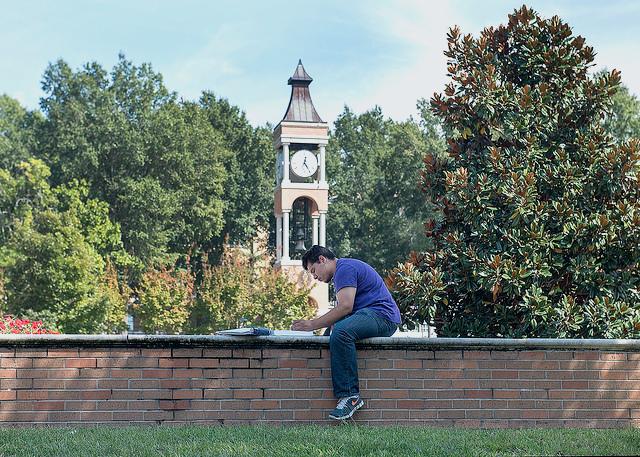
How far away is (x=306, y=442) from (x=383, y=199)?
163 feet

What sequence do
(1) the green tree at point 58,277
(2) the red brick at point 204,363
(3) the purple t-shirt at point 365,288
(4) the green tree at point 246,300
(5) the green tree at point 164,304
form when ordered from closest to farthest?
(2) the red brick at point 204,363 < (3) the purple t-shirt at point 365,288 < (1) the green tree at point 58,277 < (5) the green tree at point 164,304 < (4) the green tree at point 246,300

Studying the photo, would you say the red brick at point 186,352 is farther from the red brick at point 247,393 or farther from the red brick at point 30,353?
the red brick at point 30,353

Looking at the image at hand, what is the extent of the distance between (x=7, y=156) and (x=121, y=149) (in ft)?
27.3

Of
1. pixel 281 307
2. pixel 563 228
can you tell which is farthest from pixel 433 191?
pixel 281 307

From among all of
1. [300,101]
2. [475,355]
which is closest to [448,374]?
[475,355]

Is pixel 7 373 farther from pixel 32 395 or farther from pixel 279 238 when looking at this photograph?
pixel 279 238

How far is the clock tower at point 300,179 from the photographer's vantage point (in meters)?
47.1

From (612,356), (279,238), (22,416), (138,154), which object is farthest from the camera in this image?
(279,238)

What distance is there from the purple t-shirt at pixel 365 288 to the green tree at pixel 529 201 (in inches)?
92.3

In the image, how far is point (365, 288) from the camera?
27.6 ft

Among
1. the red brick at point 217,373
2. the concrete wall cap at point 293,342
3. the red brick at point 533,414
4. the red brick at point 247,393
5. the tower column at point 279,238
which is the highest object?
the tower column at point 279,238

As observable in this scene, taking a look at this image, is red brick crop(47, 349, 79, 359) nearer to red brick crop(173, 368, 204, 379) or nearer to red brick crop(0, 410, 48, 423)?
red brick crop(0, 410, 48, 423)

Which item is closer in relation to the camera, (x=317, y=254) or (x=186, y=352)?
(x=186, y=352)

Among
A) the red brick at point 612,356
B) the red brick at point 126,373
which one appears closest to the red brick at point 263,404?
the red brick at point 126,373
